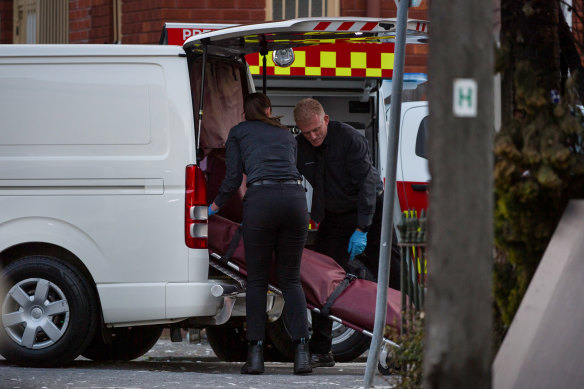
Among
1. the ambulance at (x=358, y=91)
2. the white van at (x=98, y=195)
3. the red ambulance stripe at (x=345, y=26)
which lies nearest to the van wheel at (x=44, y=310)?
the white van at (x=98, y=195)

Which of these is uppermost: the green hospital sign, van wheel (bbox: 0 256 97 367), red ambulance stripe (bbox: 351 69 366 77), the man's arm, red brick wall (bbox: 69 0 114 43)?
red brick wall (bbox: 69 0 114 43)

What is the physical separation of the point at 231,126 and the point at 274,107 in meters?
3.07

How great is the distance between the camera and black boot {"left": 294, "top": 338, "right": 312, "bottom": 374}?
767cm

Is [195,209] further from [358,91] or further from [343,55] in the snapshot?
[358,91]

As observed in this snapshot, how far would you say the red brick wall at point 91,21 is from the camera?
615 inches

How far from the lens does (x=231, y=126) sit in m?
8.51

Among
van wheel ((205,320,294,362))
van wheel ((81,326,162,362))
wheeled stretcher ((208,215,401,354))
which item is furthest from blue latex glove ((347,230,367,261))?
van wheel ((81,326,162,362))

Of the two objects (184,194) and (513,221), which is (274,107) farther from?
(513,221)

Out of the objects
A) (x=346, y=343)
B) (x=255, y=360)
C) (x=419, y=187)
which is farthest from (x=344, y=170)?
(x=419, y=187)

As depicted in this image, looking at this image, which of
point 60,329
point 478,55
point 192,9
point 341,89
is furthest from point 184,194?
point 192,9

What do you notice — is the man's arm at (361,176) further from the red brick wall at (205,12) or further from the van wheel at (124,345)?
the red brick wall at (205,12)

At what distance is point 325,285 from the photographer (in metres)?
7.80

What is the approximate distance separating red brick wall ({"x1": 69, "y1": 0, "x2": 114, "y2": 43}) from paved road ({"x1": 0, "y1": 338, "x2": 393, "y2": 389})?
7.81 meters

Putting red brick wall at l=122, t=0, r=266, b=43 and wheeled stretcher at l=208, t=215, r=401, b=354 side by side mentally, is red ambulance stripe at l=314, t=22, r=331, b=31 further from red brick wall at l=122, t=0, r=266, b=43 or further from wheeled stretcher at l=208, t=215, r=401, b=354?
red brick wall at l=122, t=0, r=266, b=43
